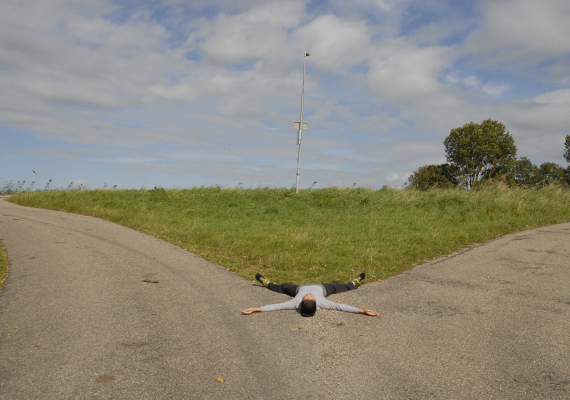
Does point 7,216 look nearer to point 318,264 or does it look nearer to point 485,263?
point 318,264

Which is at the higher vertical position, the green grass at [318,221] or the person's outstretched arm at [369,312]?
the green grass at [318,221]

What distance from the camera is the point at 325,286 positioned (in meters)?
6.93

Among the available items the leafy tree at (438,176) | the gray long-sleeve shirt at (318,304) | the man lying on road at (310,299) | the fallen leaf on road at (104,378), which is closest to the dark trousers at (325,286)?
the man lying on road at (310,299)

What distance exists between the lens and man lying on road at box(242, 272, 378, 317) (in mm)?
5884

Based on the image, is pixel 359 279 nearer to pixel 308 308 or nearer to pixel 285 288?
pixel 285 288

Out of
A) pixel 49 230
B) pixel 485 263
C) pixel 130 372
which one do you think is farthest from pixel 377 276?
pixel 49 230

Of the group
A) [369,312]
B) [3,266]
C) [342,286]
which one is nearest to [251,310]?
[369,312]

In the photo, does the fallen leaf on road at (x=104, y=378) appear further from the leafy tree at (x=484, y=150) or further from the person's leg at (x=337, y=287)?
the leafy tree at (x=484, y=150)

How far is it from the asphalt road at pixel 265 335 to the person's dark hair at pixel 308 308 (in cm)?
15

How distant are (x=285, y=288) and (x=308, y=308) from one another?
1291mm

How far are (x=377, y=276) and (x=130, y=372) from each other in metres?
5.49

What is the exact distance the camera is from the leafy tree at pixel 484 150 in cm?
3588

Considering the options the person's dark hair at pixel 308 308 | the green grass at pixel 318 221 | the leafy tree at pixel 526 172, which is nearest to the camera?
the person's dark hair at pixel 308 308

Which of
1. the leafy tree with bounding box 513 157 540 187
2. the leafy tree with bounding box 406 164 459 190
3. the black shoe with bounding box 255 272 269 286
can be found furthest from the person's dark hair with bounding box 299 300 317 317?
the leafy tree with bounding box 513 157 540 187
